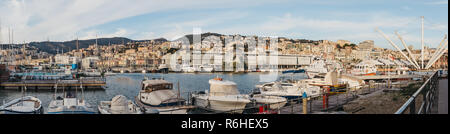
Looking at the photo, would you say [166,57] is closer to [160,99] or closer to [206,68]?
[206,68]

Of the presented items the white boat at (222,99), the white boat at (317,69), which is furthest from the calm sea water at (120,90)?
the white boat at (222,99)

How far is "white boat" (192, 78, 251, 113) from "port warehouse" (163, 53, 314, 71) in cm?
6230

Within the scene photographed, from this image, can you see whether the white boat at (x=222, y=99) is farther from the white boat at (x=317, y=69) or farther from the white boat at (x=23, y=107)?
the white boat at (x=317, y=69)

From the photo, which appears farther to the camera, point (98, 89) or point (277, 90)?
point (98, 89)

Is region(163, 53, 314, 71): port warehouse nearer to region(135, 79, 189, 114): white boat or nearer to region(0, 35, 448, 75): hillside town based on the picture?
region(0, 35, 448, 75): hillside town

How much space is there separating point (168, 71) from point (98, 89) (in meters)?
52.8

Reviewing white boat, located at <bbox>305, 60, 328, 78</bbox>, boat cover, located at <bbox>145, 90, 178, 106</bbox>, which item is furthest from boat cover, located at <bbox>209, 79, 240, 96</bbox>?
white boat, located at <bbox>305, 60, 328, 78</bbox>

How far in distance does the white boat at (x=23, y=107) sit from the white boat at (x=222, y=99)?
19.4 feet

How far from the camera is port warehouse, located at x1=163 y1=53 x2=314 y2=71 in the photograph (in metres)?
78.7

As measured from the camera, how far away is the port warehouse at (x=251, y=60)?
78.7m

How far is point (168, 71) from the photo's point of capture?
8000cm
